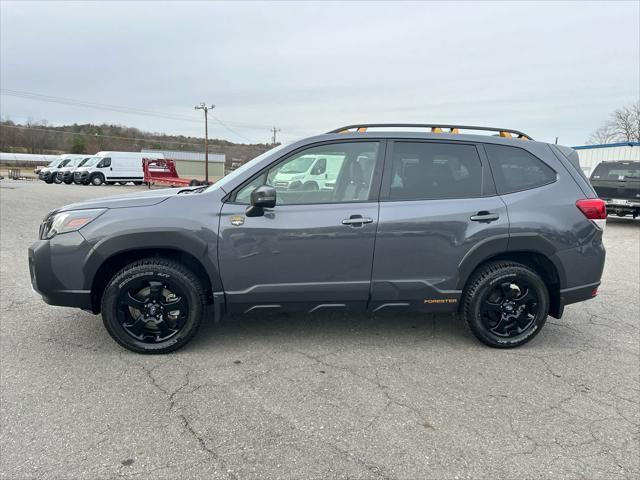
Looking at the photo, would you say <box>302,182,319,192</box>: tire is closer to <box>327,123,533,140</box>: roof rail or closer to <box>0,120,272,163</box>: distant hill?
<box>327,123,533,140</box>: roof rail

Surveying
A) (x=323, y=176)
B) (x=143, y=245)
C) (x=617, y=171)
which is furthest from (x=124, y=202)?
(x=617, y=171)

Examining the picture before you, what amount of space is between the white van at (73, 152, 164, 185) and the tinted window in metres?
33.8

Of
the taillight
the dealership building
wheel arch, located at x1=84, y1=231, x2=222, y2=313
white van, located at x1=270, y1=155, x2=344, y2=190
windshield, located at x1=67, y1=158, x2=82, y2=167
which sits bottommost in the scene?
windshield, located at x1=67, y1=158, x2=82, y2=167

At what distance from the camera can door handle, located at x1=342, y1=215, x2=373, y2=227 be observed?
135 inches

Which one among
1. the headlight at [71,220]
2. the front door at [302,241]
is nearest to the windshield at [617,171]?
the front door at [302,241]

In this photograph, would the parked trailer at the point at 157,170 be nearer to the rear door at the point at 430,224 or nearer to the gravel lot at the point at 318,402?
the gravel lot at the point at 318,402

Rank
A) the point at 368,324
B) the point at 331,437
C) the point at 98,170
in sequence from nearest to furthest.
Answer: the point at 331,437 < the point at 368,324 < the point at 98,170

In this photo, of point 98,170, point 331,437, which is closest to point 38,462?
point 331,437

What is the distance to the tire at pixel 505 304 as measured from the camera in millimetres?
3678

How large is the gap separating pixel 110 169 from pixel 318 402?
34.6m

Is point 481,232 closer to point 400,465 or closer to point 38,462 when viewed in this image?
point 400,465

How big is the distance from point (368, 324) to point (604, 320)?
2543 millimetres

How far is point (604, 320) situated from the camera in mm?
4598

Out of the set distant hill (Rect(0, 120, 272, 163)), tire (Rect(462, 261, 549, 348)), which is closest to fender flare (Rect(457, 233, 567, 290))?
tire (Rect(462, 261, 549, 348))
